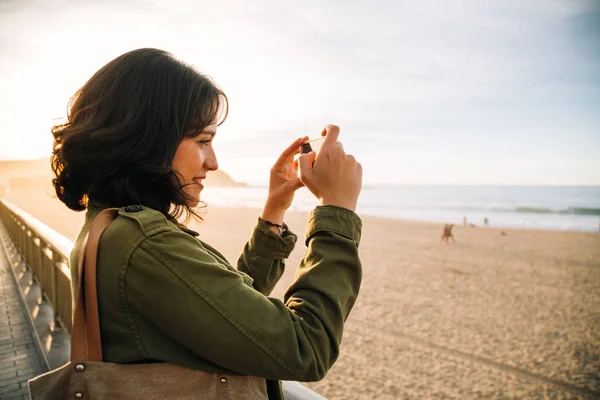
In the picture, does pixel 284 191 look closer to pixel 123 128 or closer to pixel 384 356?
pixel 123 128

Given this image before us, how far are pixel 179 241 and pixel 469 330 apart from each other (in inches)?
328

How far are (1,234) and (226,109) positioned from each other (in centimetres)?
1389

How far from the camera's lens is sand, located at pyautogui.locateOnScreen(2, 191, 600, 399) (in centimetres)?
588

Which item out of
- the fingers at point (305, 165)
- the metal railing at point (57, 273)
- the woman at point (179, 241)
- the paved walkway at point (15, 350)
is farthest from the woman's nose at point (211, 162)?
the paved walkway at point (15, 350)

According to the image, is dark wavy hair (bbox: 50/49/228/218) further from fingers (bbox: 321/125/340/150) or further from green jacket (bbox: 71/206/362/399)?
fingers (bbox: 321/125/340/150)

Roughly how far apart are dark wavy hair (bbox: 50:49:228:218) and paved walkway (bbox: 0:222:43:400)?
112 inches

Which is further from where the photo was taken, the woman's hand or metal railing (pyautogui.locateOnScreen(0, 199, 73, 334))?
metal railing (pyautogui.locateOnScreen(0, 199, 73, 334))

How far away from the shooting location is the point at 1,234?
11930 mm

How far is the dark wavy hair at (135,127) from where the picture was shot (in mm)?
1018

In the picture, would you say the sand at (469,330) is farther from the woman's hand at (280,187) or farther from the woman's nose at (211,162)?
the woman's nose at (211,162)

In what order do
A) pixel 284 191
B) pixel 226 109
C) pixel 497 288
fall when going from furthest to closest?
pixel 497 288
pixel 284 191
pixel 226 109

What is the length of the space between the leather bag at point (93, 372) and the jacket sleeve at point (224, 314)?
10 cm

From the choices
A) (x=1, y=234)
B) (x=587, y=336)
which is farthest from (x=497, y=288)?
(x=1, y=234)

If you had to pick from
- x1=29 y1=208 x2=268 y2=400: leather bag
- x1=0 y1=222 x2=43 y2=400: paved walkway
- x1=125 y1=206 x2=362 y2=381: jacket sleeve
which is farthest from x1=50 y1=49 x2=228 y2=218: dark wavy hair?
x1=0 y1=222 x2=43 y2=400: paved walkway
